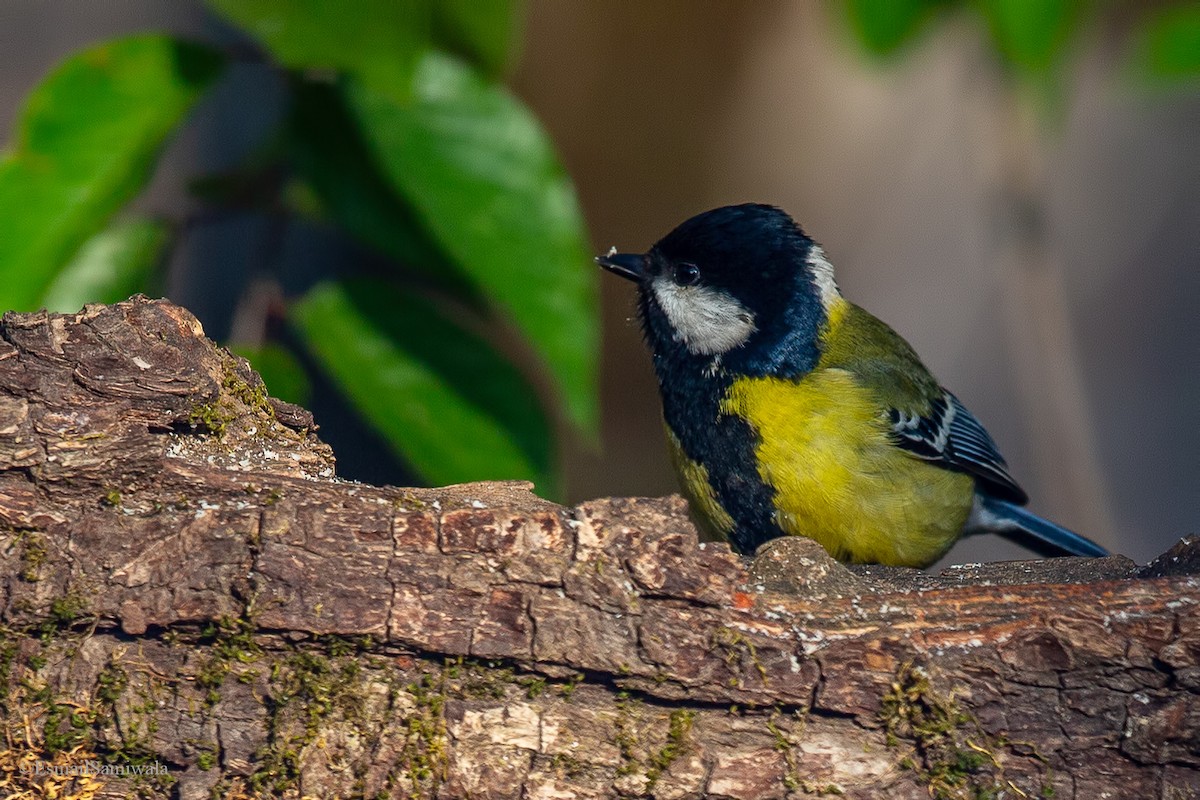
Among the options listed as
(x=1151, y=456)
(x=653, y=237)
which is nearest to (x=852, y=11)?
(x=653, y=237)

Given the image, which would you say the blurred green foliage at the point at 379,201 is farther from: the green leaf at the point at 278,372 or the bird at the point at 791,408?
the bird at the point at 791,408

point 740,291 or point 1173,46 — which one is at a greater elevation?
point 1173,46

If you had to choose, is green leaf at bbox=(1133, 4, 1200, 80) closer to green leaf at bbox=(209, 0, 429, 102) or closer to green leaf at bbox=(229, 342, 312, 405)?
green leaf at bbox=(209, 0, 429, 102)

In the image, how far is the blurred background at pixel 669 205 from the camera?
8.61 feet

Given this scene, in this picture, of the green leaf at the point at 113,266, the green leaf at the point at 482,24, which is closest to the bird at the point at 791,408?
the green leaf at the point at 482,24

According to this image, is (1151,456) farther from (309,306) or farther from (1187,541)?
(309,306)

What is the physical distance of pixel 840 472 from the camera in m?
3.02

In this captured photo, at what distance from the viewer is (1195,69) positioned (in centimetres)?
262

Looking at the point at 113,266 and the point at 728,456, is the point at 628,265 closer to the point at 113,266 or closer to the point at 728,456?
the point at 728,456

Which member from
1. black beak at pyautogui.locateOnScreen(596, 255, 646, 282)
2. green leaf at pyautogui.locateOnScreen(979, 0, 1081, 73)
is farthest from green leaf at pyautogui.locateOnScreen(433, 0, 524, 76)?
green leaf at pyautogui.locateOnScreen(979, 0, 1081, 73)

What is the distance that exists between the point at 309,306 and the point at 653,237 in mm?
2216

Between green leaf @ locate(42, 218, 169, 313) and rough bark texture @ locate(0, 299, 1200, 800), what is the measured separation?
74 cm

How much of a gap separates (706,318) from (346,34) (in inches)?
51.8

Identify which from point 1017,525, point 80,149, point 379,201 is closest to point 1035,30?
point 379,201
